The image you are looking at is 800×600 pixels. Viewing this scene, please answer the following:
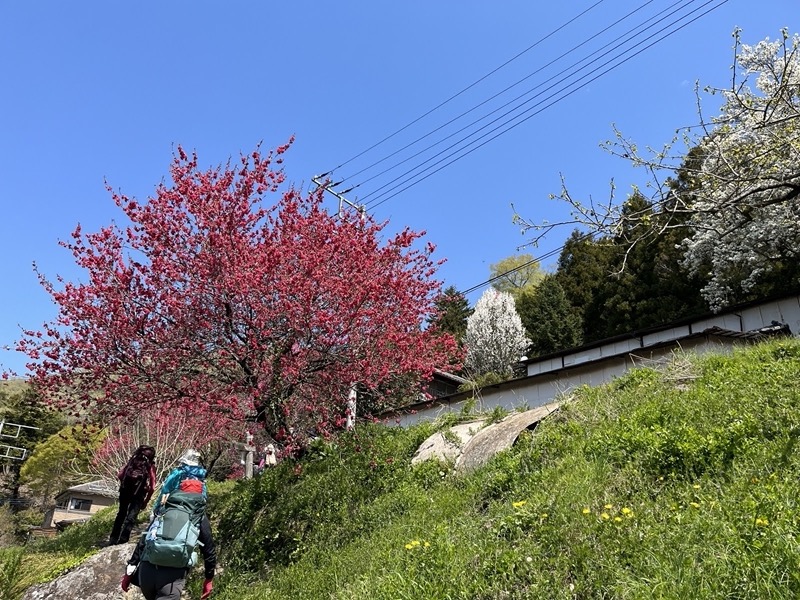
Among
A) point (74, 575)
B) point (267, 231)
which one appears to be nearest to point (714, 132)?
point (267, 231)

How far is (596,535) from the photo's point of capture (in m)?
3.80

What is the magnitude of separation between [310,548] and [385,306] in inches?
160

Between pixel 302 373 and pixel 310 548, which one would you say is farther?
pixel 302 373

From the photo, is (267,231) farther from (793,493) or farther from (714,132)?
(793,493)

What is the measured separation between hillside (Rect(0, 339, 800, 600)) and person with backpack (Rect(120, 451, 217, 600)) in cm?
116

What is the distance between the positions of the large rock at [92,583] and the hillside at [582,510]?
100 centimetres

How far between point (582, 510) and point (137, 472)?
6.85m

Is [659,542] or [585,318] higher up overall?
[585,318]

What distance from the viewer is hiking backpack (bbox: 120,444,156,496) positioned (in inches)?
329

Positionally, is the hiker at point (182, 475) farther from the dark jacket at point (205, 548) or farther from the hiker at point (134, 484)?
the hiker at point (134, 484)

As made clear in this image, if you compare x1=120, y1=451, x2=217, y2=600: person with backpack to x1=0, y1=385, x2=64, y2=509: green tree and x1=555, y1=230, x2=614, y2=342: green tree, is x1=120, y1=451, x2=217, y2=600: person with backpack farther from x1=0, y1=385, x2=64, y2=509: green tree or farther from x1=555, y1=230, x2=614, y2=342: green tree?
x1=0, y1=385, x2=64, y2=509: green tree

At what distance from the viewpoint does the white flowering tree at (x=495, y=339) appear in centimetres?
2581

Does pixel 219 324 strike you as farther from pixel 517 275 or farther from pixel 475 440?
pixel 517 275

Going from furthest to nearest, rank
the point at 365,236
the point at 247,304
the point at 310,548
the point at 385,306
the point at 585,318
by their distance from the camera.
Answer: the point at 585,318, the point at 365,236, the point at 385,306, the point at 247,304, the point at 310,548
